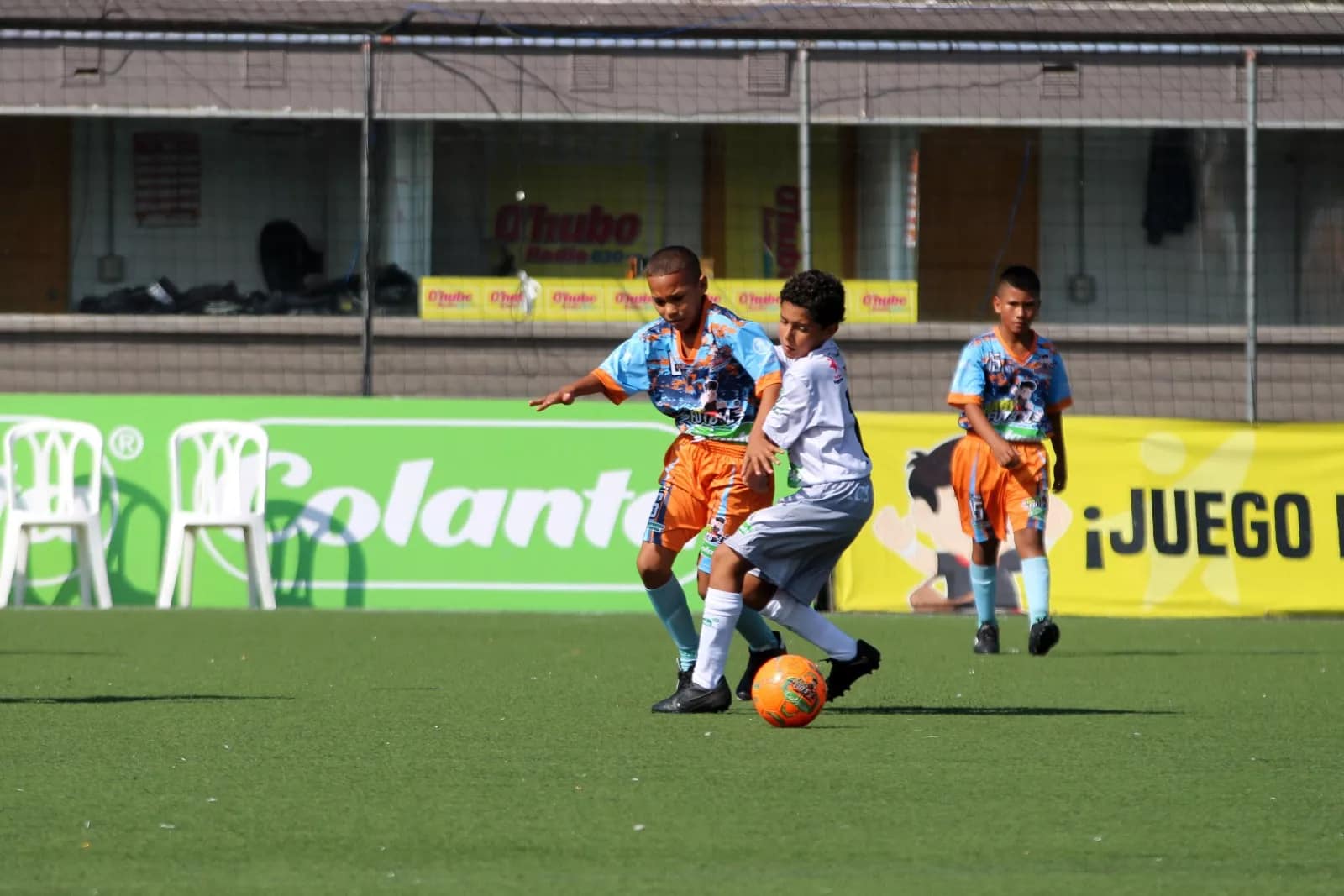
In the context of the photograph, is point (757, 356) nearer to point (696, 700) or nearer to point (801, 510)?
point (801, 510)

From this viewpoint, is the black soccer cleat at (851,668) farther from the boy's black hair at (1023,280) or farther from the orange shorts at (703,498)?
the boy's black hair at (1023,280)

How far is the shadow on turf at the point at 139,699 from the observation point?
7852 millimetres

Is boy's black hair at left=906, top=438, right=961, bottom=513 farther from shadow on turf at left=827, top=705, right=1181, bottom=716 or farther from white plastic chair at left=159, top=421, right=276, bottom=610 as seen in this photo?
shadow on turf at left=827, top=705, right=1181, bottom=716

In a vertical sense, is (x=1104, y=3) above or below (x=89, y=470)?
above

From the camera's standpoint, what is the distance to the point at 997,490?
10.9 m

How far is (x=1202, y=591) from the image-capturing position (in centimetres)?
1342

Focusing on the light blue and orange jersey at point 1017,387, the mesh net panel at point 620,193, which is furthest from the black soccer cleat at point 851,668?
the mesh net panel at point 620,193

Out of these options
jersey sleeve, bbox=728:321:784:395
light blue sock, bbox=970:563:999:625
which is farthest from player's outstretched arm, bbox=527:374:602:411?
light blue sock, bbox=970:563:999:625

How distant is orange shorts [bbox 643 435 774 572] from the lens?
8000 mm

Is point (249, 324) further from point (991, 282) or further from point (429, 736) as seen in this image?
point (429, 736)

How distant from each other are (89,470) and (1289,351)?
1018 cm

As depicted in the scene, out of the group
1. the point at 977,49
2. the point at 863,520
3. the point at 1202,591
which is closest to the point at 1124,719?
the point at 863,520

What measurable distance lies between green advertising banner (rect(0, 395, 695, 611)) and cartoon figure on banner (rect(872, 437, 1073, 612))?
1.30 metres

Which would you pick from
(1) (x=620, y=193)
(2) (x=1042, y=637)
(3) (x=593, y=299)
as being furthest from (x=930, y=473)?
(1) (x=620, y=193)
